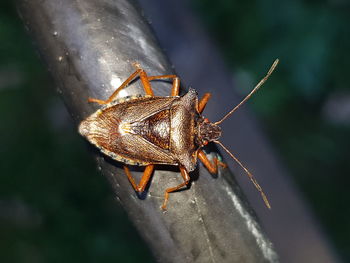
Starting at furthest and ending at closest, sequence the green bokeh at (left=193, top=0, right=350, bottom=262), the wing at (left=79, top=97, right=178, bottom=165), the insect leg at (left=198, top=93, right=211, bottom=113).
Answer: the green bokeh at (left=193, top=0, right=350, bottom=262) → the insect leg at (left=198, top=93, right=211, bottom=113) → the wing at (left=79, top=97, right=178, bottom=165)

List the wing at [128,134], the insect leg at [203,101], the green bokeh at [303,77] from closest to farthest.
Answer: the wing at [128,134], the insect leg at [203,101], the green bokeh at [303,77]

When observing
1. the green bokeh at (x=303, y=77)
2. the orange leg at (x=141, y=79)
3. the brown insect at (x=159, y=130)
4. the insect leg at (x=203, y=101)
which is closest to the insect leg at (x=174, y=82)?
the orange leg at (x=141, y=79)

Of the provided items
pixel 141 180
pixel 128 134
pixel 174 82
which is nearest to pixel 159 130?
pixel 128 134

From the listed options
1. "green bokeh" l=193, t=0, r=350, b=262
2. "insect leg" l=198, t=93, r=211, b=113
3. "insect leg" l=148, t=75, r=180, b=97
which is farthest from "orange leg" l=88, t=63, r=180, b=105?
"green bokeh" l=193, t=0, r=350, b=262

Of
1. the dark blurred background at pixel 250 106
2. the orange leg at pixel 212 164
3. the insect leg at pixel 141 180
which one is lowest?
the dark blurred background at pixel 250 106

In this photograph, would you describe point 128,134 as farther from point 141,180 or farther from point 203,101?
point 141,180

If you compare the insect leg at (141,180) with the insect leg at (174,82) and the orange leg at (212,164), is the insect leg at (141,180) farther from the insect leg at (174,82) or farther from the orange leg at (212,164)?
the insect leg at (174,82)

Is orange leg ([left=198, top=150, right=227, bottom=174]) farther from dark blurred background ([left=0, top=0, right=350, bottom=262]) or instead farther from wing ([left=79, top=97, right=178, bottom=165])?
dark blurred background ([left=0, top=0, right=350, bottom=262])

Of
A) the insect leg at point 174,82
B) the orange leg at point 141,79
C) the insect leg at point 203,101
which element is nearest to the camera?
the orange leg at point 141,79

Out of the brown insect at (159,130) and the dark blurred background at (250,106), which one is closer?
the brown insect at (159,130)
